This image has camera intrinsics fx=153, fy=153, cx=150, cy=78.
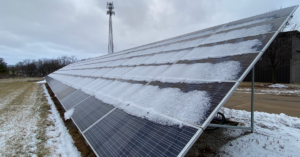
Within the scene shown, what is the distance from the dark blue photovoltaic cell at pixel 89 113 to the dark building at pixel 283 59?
77.6ft

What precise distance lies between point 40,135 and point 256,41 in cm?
711

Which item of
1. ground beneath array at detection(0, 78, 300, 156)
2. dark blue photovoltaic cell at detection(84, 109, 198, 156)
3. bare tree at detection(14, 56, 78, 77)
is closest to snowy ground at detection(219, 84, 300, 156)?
ground beneath array at detection(0, 78, 300, 156)

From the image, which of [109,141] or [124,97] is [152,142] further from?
[124,97]

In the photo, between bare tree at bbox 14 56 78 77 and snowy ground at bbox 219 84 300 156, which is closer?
snowy ground at bbox 219 84 300 156

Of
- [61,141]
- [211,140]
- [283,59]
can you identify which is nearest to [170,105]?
[211,140]

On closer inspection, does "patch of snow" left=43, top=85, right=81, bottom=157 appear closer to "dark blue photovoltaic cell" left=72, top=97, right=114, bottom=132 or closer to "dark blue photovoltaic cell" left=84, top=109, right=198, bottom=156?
"dark blue photovoltaic cell" left=72, top=97, right=114, bottom=132

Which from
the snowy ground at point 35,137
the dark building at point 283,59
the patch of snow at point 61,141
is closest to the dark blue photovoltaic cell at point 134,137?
the patch of snow at point 61,141

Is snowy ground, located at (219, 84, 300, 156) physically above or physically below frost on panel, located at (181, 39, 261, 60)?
below

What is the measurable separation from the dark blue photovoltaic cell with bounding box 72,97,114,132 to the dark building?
23.6 meters

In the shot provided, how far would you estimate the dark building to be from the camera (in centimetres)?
2003

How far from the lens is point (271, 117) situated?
21.1 feet

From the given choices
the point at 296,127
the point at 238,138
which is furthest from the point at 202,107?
A: the point at 296,127

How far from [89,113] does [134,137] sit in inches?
94.7

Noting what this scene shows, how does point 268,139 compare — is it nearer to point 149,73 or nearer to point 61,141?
point 149,73
